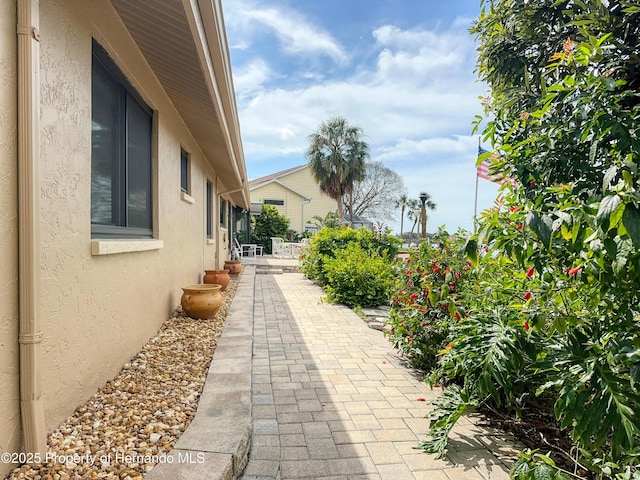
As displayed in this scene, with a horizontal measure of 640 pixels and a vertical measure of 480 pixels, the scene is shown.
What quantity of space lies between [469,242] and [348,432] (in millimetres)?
1739

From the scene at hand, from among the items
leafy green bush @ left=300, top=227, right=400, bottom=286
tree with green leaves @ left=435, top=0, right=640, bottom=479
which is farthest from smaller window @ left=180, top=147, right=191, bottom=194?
tree with green leaves @ left=435, top=0, right=640, bottom=479

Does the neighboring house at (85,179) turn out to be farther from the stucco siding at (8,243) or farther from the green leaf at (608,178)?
the green leaf at (608,178)

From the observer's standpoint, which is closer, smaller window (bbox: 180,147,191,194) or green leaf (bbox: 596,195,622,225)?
green leaf (bbox: 596,195,622,225)

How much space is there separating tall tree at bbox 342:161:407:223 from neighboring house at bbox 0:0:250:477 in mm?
32884

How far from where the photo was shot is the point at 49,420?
212 centimetres

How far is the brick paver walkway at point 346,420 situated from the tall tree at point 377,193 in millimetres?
32832

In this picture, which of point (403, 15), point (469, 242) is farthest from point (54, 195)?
point (403, 15)

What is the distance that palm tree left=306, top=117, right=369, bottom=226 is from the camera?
2548 cm

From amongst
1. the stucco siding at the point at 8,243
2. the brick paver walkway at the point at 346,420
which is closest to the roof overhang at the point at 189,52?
the stucco siding at the point at 8,243

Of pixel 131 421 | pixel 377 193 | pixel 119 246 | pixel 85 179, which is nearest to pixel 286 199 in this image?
pixel 377 193

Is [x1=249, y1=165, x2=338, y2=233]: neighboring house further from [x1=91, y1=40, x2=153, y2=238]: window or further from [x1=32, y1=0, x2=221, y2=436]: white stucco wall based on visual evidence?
[x1=32, y1=0, x2=221, y2=436]: white stucco wall

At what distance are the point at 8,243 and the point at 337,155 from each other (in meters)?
24.8

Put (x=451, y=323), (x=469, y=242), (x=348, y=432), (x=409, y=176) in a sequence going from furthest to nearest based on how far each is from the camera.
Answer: (x=409, y=176)
(x=451, y=323)
(x=348, y=432)
(x=469, y=242)

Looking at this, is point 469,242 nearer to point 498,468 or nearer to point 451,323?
point 498,468
